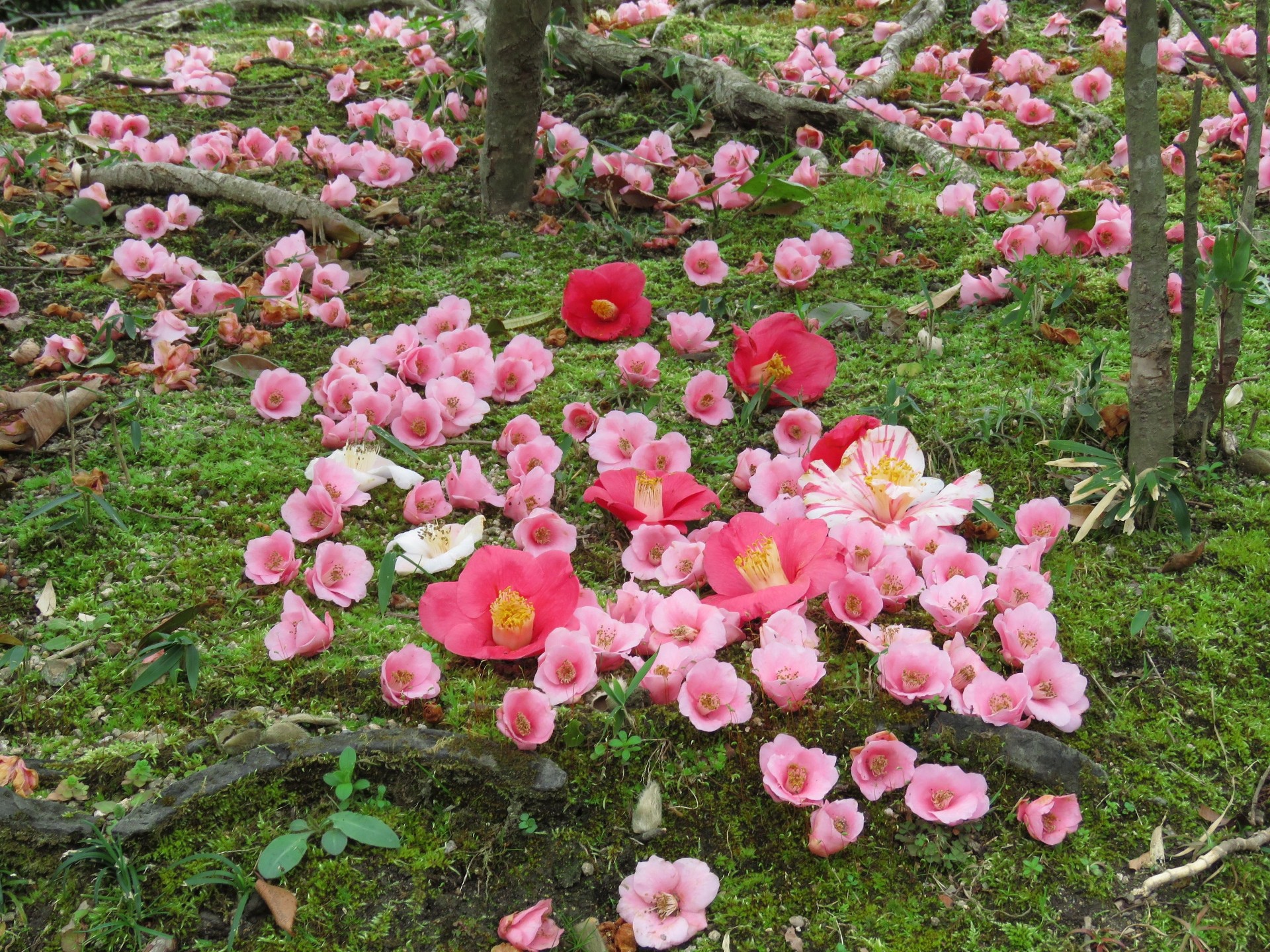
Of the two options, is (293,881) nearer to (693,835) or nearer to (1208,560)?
(693,835)

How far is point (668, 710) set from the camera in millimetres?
1723

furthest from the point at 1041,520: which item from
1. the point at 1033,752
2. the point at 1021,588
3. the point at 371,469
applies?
the point at 371,469

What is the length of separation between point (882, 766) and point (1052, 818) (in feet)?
0.88

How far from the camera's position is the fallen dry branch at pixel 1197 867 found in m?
1.49

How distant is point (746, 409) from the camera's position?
2.50m

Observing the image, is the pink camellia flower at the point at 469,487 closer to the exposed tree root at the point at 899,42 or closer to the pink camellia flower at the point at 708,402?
the pink camellia flower at the point at 708,402

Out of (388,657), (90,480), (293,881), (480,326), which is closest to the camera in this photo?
(293,881)

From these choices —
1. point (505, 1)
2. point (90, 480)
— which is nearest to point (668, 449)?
point (90, 480)

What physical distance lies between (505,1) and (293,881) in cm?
268

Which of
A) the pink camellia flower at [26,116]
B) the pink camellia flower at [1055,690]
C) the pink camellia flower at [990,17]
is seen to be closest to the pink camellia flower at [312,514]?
the pink camellia flower at [1055,690]

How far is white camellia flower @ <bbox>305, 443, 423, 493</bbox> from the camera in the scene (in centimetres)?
231

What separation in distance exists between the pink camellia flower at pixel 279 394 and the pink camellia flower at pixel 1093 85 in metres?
3.43

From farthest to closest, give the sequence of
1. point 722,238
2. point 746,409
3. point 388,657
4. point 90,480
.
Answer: point 722,238 → point 746,409 → point 90,480 → point 388,657

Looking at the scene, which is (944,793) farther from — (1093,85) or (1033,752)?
(1093,85)
